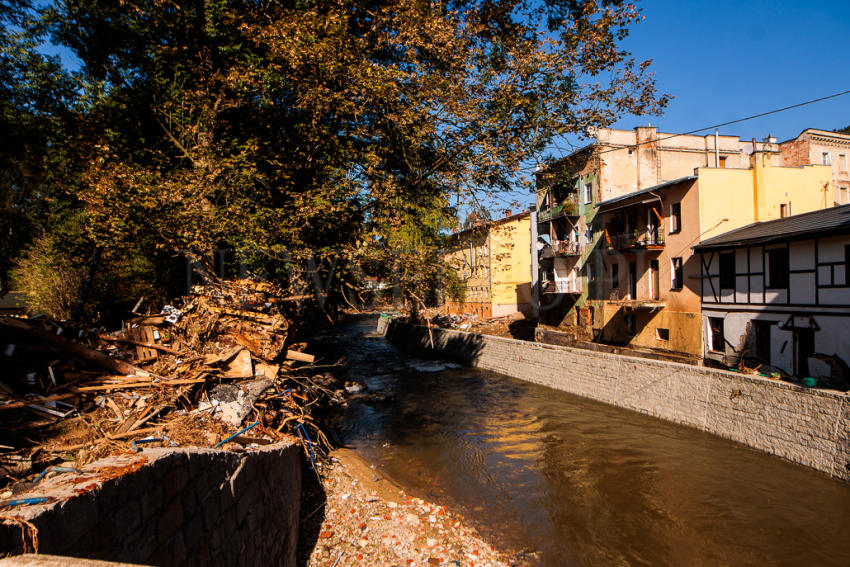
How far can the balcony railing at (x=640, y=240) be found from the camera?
74.5ft

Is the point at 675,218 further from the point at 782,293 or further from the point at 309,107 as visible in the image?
the point at 309,107

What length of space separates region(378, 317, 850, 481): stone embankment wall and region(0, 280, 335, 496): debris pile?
40.9ft

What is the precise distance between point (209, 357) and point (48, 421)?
2.24m

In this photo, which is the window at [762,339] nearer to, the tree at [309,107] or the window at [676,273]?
the window at [676,273]

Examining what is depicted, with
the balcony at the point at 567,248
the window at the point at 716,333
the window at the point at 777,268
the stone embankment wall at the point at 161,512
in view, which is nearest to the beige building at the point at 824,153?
the balcony at the point at 567,248

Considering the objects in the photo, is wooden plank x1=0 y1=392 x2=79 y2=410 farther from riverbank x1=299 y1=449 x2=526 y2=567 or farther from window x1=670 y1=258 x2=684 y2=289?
window x1=670 y1=258 x2=684 y2=289

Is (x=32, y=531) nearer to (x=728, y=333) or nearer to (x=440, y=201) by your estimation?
(x=440, y=201)

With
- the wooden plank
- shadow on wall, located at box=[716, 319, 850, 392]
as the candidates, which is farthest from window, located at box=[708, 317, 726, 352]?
the wooden plank

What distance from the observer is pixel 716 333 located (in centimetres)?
1967

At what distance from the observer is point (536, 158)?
1114 centimetres

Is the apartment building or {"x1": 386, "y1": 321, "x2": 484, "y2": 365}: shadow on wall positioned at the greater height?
the apartment building

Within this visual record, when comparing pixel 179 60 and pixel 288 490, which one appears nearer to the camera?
pixel 288 490

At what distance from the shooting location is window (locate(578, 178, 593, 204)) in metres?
30.1

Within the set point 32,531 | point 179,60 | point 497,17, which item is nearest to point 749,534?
point 32,531
